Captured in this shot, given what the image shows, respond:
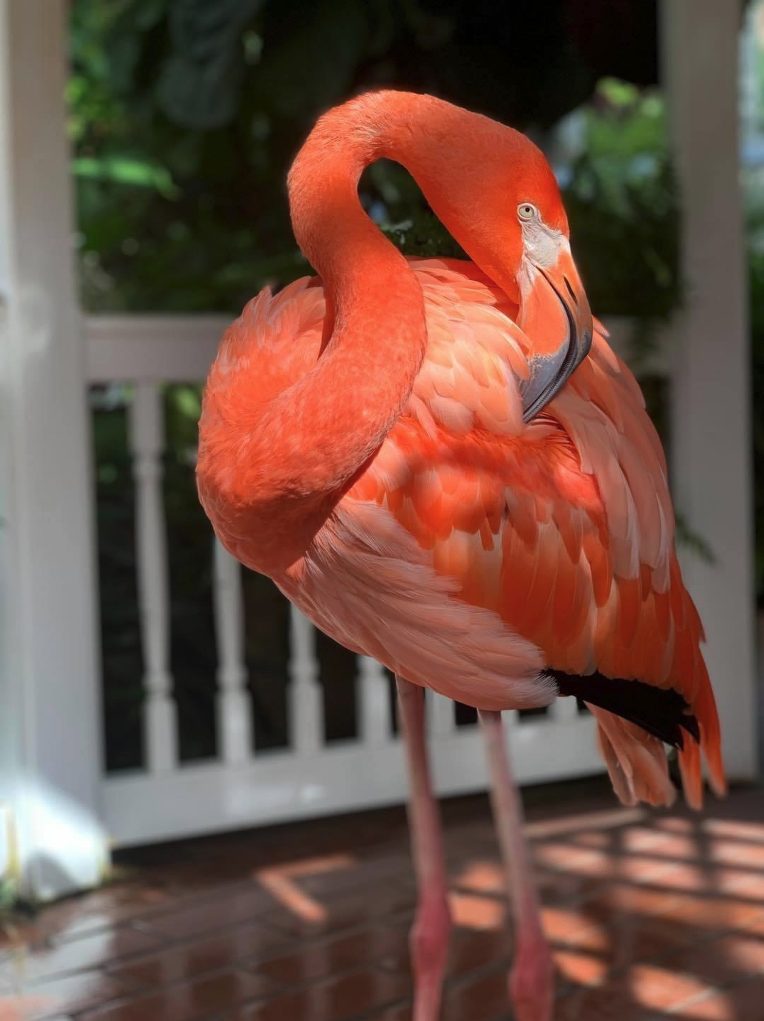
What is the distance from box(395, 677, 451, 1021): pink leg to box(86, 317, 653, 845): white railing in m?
1.57

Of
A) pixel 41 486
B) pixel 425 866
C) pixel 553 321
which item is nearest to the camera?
pixel 553 321

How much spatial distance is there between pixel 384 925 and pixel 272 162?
126 inches

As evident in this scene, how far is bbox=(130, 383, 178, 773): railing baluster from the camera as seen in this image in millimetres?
3354

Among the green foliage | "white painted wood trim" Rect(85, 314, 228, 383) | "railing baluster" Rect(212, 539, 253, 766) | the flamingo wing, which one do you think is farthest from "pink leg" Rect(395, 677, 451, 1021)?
"white painted wood trim" Rect(85, 314, 228, 383)

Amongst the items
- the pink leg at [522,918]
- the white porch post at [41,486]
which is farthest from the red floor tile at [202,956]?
the pink leg at [522,918]

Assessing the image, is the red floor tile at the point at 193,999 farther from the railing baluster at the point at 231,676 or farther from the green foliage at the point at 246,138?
the green foliage at the point at 246,138

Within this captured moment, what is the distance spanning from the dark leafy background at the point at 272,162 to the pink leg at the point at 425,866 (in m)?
1.78

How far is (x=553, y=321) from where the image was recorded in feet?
3.80

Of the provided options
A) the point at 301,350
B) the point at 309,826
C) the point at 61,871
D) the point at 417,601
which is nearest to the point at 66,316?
the point at 61,871

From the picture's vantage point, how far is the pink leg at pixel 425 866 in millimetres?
1811

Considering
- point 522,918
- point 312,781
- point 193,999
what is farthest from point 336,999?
point 312,781

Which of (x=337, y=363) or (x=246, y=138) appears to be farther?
(x=246, y=138)

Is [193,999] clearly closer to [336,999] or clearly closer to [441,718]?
[336,999]

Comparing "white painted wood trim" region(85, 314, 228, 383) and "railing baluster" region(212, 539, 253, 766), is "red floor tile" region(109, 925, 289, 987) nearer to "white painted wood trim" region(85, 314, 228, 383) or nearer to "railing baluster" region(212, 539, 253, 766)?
"railing baluster" region(212, 539, 253, 766)
